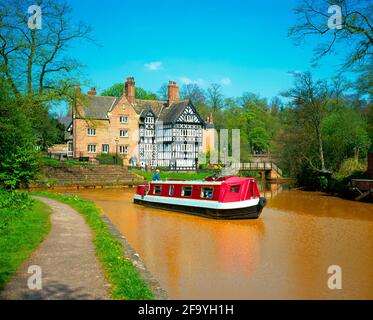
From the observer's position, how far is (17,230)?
469 inches

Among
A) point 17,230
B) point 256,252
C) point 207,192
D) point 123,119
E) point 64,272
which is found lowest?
point 256,252

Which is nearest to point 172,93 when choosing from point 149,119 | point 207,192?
point 149,119

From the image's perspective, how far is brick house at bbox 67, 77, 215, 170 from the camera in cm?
5622

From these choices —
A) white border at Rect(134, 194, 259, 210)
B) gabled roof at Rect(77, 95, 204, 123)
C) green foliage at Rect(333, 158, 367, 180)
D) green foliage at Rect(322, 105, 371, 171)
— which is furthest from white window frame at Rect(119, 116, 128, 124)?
white border at Rect(134, 194, 259, 210)

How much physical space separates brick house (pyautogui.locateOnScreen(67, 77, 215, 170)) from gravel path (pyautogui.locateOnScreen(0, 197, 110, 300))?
43.4 metres

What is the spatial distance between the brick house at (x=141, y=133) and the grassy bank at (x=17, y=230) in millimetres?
38521

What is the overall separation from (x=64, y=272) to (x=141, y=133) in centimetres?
5241

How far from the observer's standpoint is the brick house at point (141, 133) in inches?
2213

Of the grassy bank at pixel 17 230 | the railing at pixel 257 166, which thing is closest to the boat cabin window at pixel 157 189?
the grassy bank at pixel 17 230

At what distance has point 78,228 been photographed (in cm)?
1360

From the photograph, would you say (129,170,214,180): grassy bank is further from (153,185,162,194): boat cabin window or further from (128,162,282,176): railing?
(153,185,162,194): boat cabin window

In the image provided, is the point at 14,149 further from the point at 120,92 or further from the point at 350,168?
the point at 120,92

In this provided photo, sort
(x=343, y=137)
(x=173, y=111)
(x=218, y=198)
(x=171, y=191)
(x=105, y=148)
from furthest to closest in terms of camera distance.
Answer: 1. (x=173, y=111)
2. (x=105, y=148)
3. (x=343, y=137)
4. (x=171, y=191)
5. (x=218, y=198)
